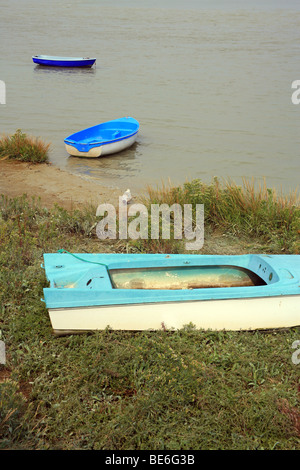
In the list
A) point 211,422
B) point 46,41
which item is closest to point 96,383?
point 211,422

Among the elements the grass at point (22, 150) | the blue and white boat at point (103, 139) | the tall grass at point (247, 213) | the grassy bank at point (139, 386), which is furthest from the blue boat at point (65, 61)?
the grassy bank at point (139, 386)

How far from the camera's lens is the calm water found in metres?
13.1

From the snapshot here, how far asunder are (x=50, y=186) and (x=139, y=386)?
21.1 feet

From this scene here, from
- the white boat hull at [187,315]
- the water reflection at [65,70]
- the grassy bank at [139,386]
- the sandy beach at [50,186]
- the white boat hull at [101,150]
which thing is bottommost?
the grassy bank at [139,386]

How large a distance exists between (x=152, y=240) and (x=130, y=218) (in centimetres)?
88

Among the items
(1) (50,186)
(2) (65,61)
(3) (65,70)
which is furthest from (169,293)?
(3) (65,70)

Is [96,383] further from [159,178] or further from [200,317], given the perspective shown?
[159,178]

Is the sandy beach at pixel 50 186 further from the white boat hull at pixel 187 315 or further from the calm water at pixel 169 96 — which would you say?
the white boat hull at pixel 187 315

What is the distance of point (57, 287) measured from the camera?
187 inches

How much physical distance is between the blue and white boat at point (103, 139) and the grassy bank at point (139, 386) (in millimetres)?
7337

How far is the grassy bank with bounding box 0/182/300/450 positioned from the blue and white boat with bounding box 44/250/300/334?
0.40ft

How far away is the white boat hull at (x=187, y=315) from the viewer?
459cm

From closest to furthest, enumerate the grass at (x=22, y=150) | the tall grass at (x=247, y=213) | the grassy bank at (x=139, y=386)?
the grassy bank at (x=139, y=386) < the tall grass at (x=247, y=213) < the grass at (x=22, y=150)

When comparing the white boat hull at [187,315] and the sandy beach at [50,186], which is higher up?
the sandy beach at [50,186]
